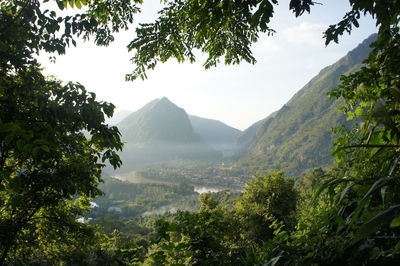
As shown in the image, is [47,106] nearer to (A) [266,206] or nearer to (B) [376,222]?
(B) [376,222]

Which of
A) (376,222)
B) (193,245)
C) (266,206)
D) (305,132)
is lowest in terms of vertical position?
(305,132)

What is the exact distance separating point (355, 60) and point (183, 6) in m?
203

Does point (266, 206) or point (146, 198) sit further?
point (146, 198)

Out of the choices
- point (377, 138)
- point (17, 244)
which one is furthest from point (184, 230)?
point (17, 244)

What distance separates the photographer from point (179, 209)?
330 cm

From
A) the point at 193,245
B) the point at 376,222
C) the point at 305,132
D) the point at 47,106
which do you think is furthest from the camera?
the point at 305,132

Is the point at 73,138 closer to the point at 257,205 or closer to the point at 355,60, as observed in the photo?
the point at 257,205

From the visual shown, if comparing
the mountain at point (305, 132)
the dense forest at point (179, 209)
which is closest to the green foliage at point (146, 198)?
the mountain at point (305, 132)

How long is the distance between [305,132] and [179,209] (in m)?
158

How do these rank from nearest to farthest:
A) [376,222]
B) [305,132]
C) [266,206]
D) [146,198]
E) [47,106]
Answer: [376,222] → [47,106] → [266,206] → [146,198] → [305,132]

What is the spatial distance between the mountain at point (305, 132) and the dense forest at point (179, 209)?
129 m

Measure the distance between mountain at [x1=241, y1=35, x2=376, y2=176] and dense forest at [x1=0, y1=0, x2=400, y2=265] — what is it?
129m

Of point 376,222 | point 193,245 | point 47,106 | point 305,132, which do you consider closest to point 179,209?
point 193,245

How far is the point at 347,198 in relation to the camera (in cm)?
178
